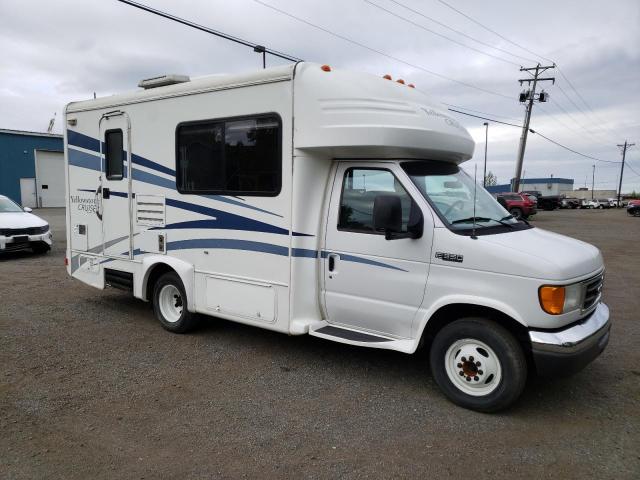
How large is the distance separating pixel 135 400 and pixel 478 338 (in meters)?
3.02

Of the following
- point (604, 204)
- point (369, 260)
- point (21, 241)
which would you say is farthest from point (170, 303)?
point (604, 204)

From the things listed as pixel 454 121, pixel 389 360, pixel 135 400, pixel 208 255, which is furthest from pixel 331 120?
pixel 135 400

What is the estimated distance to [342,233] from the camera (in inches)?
192

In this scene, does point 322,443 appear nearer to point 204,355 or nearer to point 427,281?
point 427,281

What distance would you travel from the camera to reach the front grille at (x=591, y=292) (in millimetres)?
4195

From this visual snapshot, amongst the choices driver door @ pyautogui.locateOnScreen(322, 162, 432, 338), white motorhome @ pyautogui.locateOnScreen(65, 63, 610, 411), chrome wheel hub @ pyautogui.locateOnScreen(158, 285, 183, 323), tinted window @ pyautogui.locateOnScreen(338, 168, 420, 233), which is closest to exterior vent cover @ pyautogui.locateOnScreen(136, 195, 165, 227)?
white motorhome @ pyautogui.locateOnScreen(65, 63, 610, 411)

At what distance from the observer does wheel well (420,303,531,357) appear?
4152 mm

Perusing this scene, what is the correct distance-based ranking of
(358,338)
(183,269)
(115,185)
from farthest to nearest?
1. (115,185)
2. (183,269)
3. (358,338)

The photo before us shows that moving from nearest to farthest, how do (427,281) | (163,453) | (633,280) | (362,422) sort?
(163,453)
(362,422)
(427,281)
(633,280)

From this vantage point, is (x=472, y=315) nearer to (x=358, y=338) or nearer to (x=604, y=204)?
(x=358, y=338)

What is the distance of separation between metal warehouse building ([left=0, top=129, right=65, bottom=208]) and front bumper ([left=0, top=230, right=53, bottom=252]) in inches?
967

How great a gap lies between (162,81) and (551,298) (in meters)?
5.02

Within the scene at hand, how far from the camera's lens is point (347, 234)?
4.85 m

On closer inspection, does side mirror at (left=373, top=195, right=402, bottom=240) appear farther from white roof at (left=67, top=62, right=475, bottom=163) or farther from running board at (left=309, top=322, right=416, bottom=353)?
running board at (left=309, top=322, right=416, bottom=353)
